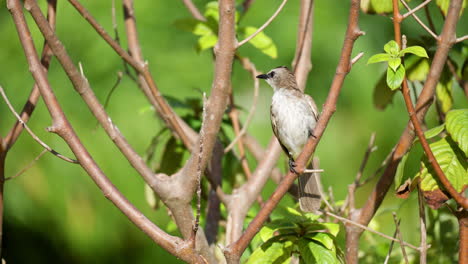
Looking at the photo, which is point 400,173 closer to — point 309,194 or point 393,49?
point 393,49

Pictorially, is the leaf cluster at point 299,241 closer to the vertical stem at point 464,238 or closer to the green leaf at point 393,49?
the vertical stem at point 464,238

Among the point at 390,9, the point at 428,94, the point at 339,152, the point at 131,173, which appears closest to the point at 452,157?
the point at 428,94

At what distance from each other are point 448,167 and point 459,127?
0.09m

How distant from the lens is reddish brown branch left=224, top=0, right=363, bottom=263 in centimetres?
117

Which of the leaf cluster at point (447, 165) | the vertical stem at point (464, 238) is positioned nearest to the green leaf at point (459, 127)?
the leaf cluster at point (447, 165)

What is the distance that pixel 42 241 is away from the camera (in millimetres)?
2496

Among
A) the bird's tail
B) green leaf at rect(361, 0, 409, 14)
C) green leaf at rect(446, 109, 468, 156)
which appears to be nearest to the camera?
green leaf at rect(446, 109, 468, 156)

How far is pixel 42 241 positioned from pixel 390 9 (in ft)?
4.70

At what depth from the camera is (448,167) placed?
1.39 metres

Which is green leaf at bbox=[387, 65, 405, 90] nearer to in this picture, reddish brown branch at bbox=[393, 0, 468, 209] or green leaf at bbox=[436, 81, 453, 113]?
reddish brown branch at bbox=[393, 0, 468, 209]

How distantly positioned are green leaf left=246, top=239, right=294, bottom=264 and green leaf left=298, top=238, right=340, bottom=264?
44mm

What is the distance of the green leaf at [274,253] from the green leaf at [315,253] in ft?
0.14

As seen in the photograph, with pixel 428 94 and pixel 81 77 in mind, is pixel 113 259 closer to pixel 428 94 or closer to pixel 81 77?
pixel 81 77

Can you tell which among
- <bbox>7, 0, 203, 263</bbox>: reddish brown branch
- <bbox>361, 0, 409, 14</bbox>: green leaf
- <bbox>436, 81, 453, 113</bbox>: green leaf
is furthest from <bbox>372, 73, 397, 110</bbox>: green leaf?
Answer: <bbox>7, 0, 203, 263</bbox>: reddish brown branch
